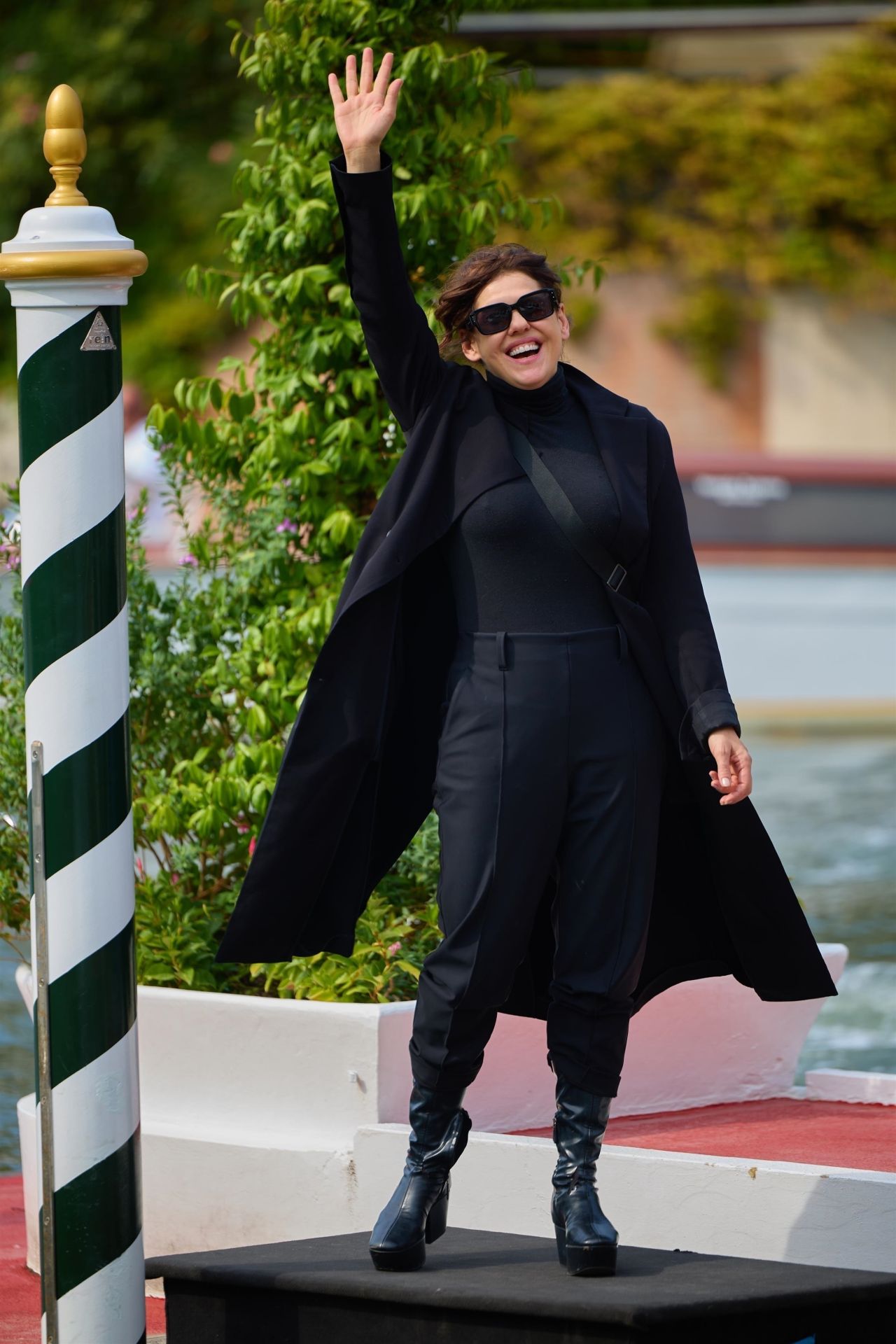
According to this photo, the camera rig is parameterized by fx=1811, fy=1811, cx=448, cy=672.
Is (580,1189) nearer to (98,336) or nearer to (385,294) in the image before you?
(385,294)

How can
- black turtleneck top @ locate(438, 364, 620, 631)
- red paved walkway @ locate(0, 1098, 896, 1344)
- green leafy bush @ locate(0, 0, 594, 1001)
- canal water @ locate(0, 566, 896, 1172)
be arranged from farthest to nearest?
canal water @ locate(0, 566, 896, 1172)
green leafy bush @ locate(0, 0, 594, 1001)
red paved walkway @ locate(0, 1098, 896, 1344)
black turtleneck top @ locate(438, 364, 620, 631)

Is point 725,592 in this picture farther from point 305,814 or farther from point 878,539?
point 305,814

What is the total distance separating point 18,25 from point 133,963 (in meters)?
18.6

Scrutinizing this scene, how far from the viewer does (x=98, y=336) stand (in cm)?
283

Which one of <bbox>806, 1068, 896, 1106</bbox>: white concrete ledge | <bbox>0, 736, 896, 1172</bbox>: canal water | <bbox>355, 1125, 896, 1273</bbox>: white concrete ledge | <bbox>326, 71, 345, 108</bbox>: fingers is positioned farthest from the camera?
<bbox>0, 736, 896, 1172</bbox>: canal water

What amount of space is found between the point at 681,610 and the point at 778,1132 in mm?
1580

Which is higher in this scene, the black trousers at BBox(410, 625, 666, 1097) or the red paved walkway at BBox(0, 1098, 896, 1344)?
the black trousers at BBox(410, 625, 666, 1097)

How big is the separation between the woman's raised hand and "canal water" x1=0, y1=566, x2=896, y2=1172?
3273 millimetres

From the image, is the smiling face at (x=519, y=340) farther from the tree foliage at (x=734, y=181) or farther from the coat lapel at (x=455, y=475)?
the tree foliage at (x=734, y=181)

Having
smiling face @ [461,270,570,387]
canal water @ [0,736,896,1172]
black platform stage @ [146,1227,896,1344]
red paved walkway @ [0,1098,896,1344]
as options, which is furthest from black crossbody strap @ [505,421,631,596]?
canal water @ [0,736,896,1172]

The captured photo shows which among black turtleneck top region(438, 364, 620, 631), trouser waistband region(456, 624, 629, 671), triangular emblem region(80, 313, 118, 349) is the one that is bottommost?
trouser waistband region(456, 624, 629, 671)

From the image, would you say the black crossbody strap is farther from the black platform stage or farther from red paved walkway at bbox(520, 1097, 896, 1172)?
red paved walkway at bbox(520, 1097, 896, 1172)

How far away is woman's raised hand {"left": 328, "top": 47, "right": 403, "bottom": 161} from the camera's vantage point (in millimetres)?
2705

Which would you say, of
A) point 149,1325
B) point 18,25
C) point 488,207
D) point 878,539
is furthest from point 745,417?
point 149,1325
